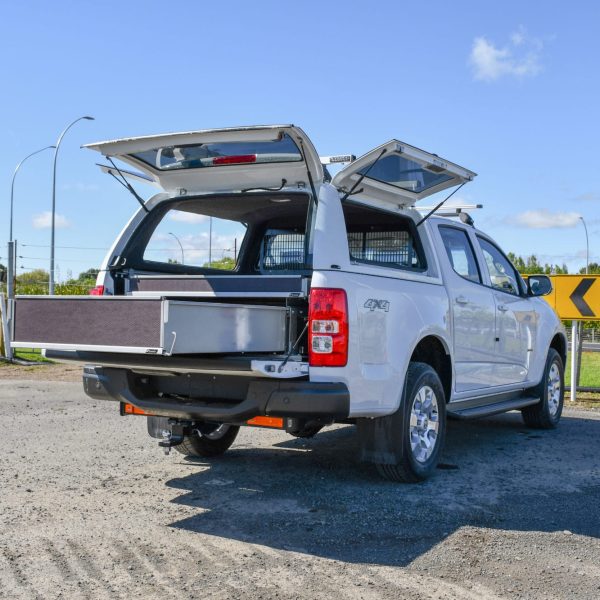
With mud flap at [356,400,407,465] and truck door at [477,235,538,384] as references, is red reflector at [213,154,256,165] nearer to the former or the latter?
mud flap at [356,400,407,465]

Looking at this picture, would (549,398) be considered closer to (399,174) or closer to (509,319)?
(509,319)

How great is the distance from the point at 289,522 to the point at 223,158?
8.22ft

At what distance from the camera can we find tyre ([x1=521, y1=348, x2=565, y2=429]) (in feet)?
28.7

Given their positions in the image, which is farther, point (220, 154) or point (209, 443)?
point (209, 443)

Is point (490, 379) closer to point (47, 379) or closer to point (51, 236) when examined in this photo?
point (47, 379)

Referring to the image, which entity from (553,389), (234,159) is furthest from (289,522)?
(553,389)

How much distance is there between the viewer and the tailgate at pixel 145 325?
4.61 m

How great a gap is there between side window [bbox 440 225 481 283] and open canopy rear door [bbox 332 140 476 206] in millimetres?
570

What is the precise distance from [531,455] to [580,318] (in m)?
4.30

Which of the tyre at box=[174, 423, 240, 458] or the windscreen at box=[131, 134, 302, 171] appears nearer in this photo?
the windscreen at box=[131, 134, 302, 171]

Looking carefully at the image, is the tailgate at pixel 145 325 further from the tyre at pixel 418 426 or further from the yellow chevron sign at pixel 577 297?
the yellow chevron sign at pixel 577 297

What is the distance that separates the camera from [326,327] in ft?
16.4

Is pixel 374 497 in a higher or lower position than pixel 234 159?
lower

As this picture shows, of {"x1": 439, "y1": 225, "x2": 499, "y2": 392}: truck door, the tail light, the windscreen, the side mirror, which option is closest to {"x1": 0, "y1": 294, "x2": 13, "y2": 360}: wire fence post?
the side mirror
